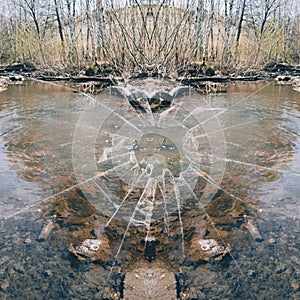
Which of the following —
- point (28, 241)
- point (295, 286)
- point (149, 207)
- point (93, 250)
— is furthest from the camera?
point (149, 207)

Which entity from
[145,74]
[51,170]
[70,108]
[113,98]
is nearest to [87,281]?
[51,170]

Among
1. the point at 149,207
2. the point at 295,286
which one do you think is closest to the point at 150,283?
the point at 295,286

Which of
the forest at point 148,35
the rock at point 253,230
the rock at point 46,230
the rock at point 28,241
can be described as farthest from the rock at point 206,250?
the forest at point 148,35

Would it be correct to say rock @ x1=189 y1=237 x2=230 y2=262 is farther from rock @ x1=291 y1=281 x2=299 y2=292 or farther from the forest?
the forest

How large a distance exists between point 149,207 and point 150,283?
214cm

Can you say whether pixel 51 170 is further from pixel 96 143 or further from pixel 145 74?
pixel 145 74

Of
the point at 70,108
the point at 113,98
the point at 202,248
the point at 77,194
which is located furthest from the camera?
the point at 113,98

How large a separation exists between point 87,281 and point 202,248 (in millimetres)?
1516

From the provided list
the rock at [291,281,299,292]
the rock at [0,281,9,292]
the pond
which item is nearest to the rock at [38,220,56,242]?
the pond

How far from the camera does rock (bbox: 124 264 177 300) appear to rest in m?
3.68

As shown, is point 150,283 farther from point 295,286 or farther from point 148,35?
point 148,35

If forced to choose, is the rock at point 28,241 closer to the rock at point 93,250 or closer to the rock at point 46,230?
the rock at point 46,230

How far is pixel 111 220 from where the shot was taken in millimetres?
5473

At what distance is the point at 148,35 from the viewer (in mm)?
8625
